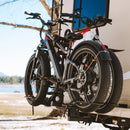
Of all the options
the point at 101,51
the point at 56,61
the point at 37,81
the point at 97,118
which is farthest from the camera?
the point at 37,81

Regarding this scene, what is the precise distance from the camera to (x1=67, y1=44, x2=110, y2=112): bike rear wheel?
2.27 meters

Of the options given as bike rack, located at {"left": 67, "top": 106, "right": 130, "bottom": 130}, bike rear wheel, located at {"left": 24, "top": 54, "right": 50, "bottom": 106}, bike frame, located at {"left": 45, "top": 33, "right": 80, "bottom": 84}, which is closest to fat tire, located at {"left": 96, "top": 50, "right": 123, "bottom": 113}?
bike rack, located at {"left": 67, "top": 106, "right": 130, "bottom": 130}

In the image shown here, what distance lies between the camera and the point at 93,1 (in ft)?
11.5

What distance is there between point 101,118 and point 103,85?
55 centimetres

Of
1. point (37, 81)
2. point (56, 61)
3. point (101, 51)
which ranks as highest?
point (101, 51)

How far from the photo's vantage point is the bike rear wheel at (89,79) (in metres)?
2.27

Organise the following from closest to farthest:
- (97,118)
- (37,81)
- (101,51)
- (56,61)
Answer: (101,51)
(97,118)
(56,61)
(37,81)

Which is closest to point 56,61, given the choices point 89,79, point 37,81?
point 37,81

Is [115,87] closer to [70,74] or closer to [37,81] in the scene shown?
[70,74]

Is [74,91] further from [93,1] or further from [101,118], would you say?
[93,1]

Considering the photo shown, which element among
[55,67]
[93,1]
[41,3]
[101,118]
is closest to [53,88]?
[55,67]

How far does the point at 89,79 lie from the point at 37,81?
1159mm

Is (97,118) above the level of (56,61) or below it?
below

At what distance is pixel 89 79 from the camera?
2.41 metres
